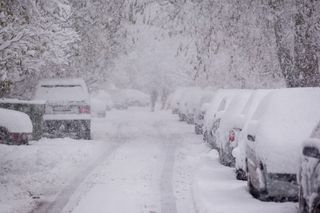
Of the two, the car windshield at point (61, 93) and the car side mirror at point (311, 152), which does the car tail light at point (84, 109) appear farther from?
the car side mirror at point (311, 152)

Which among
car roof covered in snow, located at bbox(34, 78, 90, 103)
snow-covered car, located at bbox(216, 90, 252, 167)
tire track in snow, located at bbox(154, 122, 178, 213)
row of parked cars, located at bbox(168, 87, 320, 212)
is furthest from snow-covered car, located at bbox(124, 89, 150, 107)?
row of parked cars, located at bbox(168, 87, 320, 212)

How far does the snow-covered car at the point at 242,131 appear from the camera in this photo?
11781mm

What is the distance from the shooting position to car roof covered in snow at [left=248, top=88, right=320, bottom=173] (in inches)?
358

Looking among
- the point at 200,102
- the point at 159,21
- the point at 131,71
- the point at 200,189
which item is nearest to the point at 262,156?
the point at 200,189

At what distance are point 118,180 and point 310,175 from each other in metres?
6.09

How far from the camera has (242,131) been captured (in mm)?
11867

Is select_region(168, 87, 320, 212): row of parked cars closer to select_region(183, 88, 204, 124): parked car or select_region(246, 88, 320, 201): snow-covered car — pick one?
select_region(246, 88, 320, 201): snow-covered car

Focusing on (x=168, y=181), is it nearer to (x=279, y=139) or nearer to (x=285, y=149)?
(x=279, y=139)

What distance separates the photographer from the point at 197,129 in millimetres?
26016

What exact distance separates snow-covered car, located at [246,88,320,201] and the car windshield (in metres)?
11.7

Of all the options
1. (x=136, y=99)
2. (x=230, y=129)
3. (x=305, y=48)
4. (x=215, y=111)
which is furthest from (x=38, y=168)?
(x=136, y=99)

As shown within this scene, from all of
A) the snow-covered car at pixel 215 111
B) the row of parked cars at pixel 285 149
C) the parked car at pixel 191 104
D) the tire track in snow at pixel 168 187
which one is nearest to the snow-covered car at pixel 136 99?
the parked car at pixel 191 104

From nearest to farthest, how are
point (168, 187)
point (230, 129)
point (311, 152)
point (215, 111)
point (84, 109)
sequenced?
point (311, 152)
point (168, 187)
point (230, 129)
point (215, 111)
point (84, 109)

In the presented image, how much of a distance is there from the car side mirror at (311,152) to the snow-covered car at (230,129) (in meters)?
5.89
